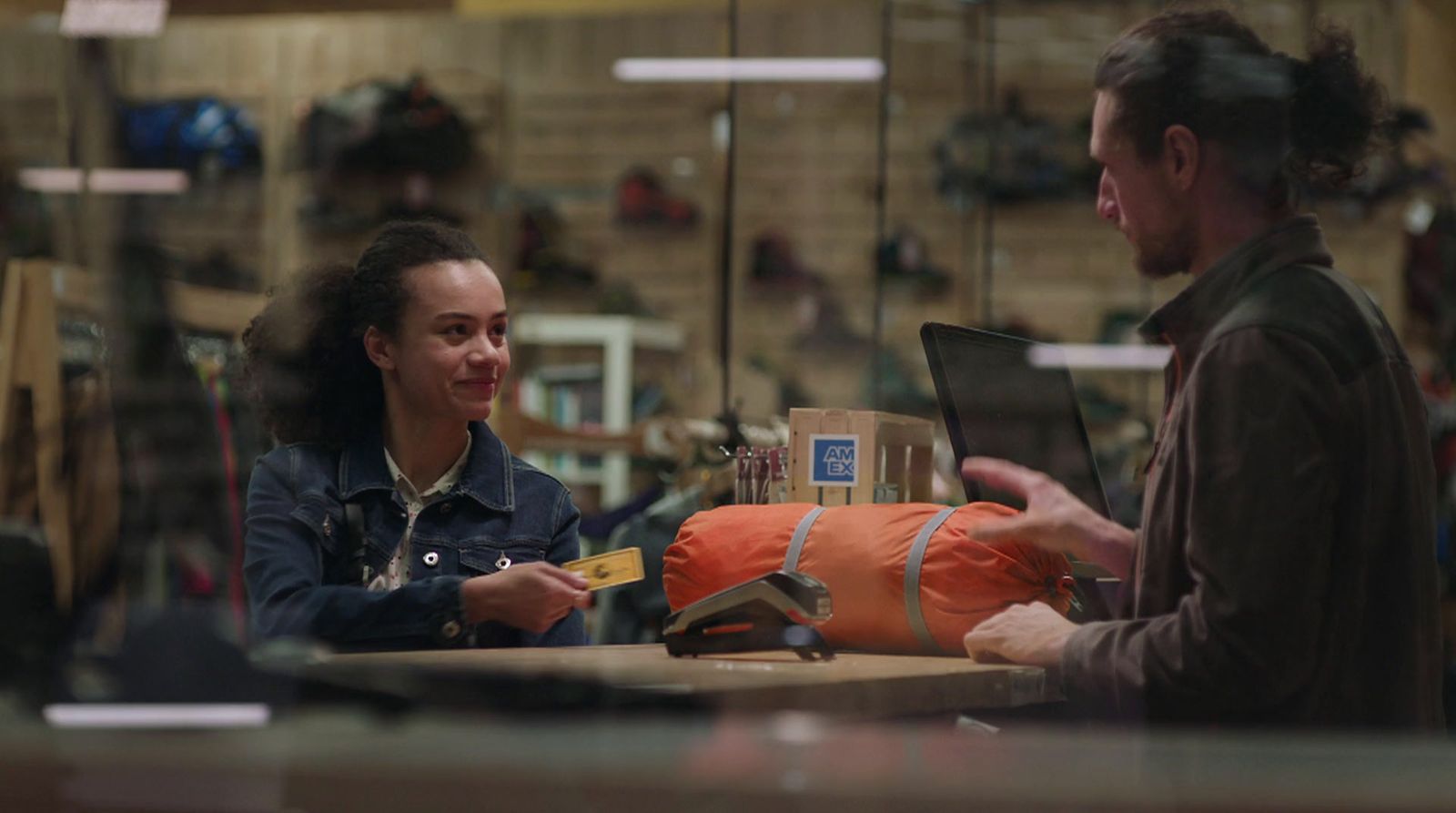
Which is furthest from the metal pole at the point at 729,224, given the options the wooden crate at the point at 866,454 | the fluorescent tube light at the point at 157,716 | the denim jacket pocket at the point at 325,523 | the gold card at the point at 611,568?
the fluorescent tube light at the point at 157,716

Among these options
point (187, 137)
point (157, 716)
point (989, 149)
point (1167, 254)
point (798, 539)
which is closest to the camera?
point (157, 716)

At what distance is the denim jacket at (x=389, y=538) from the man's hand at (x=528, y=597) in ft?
0.05

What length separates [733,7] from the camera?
5.58m

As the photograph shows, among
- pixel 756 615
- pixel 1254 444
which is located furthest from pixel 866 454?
pixel 1254 444

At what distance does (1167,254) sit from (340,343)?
90cm

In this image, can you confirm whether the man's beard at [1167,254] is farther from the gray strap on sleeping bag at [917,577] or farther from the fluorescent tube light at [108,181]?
the fluorescent tube light at [108,181]

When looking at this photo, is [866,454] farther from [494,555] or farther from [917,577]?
[494,555]

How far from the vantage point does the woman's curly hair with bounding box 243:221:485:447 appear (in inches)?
67.3

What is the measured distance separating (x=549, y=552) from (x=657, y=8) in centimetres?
435

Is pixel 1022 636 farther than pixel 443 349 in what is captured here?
No

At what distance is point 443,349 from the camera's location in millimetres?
1717

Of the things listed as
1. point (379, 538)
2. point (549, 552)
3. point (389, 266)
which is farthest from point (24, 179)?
point (549, 552)

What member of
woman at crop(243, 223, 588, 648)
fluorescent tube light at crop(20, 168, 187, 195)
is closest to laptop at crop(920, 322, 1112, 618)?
woman at crop(243, 223, 588, 648)

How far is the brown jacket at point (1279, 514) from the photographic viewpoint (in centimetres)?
118
